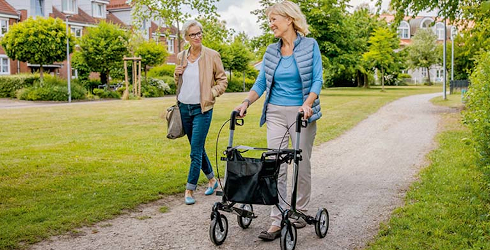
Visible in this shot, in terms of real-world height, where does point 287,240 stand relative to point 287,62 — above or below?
below

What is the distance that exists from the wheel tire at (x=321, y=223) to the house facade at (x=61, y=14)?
3705 centimetres

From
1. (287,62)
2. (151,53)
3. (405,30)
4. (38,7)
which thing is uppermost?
(405,30)

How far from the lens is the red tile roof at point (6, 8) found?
46213mm

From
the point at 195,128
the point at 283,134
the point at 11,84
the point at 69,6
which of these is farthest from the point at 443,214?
the point at 69,6

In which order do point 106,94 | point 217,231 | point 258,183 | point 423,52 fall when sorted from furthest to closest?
point 423,52 → point 106,94 → point 217,231 → point 258,183

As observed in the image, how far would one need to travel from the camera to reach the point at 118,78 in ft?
157

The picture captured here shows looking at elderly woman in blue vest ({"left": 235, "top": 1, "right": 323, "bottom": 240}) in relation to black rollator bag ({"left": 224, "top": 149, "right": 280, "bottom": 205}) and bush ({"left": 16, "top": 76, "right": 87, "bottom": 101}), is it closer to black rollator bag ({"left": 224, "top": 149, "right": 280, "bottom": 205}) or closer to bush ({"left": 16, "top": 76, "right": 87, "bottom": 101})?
black rollator bag ({"left": 224, "top": 149, "right": 280, "bottom": 205})

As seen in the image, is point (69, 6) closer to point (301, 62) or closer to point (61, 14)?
point (61, 14)

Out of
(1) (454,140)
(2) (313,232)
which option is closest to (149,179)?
(2) (313,232)

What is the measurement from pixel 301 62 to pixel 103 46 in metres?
36.1

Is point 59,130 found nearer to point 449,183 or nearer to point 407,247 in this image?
point 449,183

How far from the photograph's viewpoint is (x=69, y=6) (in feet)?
177

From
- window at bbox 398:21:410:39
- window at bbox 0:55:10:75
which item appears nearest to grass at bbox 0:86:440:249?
window at bbox 0:55:10:75

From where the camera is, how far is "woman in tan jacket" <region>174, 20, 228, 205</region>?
7148 mm
